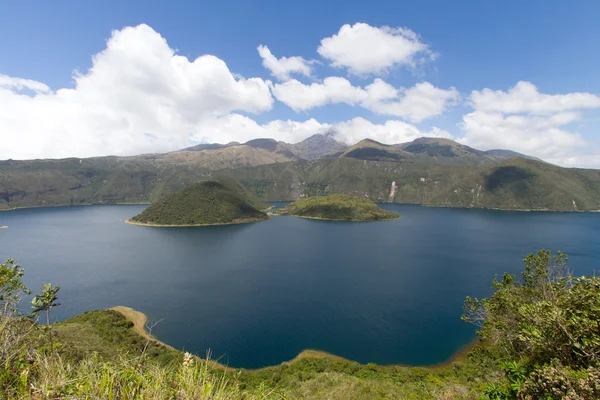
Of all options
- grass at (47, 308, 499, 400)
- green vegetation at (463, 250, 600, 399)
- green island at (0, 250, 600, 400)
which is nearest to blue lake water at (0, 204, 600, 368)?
grass at (47, 308, 499, 400)

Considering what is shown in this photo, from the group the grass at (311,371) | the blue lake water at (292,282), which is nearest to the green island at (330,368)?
the grass at (311,371)

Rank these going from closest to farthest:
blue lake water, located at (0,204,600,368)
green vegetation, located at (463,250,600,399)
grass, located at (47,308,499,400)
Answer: green vegetation, located at (463,250,600,399) < grass, located at (47,308,499,400) < blue lake water, located at (0,204,600,368)

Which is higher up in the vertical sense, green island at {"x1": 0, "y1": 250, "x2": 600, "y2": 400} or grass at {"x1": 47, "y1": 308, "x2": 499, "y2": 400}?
green island at {"x1": 0, "y1": 250, "x2": 600, "y2": 400}

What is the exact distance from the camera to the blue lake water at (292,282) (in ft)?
216

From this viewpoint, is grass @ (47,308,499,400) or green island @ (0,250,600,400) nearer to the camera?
green island @ (0,250,600,400)

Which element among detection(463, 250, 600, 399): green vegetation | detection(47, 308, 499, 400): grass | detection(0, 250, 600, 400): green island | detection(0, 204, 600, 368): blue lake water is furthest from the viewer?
detection(0, 204, 600, 368): blue lake water

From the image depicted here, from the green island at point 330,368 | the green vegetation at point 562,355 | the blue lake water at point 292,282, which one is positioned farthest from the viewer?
the blue lake water at point 292,282

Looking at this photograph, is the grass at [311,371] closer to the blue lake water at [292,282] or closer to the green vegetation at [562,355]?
the blue lake water at [292,282]

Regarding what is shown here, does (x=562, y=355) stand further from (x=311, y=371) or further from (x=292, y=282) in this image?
(x=292, y=282)

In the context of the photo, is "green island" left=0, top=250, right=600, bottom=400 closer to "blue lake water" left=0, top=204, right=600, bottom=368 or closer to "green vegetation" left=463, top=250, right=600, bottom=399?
"green vegetation" left=463, top=250, right=600, bottom=399

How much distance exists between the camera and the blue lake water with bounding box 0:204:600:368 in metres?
65.9

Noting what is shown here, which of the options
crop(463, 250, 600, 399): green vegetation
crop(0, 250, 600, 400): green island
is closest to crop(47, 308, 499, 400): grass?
crop(0, 250, 600, 400): green island

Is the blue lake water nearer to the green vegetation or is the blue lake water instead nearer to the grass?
the grass

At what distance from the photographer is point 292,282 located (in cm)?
10306
